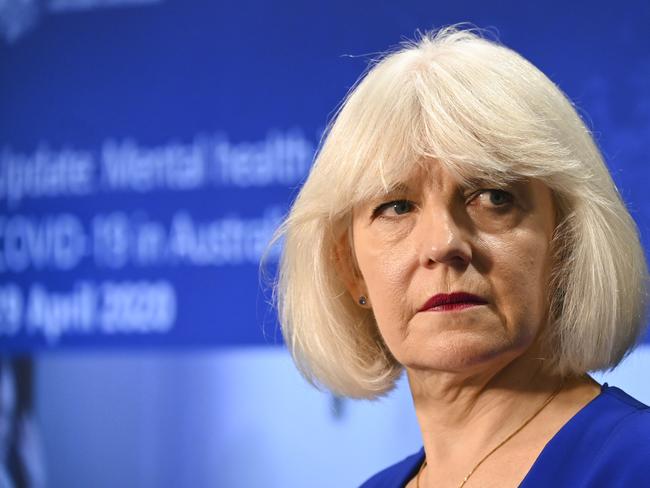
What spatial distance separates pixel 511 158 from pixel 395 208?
189 millimetres

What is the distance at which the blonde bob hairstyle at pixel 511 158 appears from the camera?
1457 mm

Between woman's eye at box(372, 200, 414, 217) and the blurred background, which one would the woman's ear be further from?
the blurred background

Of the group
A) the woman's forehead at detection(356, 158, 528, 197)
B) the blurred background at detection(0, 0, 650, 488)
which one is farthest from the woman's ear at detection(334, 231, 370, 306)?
the blurred background at detection(0, 0, 650, 488)

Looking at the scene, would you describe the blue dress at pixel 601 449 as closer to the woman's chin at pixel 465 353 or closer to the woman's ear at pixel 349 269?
the woman's chin at pixel 465 353

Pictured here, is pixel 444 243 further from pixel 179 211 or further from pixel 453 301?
pixel 179 211

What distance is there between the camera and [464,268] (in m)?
1.45

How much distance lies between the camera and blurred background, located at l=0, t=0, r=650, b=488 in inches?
119

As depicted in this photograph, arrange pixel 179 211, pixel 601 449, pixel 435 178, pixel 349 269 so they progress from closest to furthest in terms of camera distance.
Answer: pixel 601 449 → pixel 435 178 → pixel 349 269 → pixel 179 211

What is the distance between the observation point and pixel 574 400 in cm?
152

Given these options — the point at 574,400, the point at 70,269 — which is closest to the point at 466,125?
the point at 574,400

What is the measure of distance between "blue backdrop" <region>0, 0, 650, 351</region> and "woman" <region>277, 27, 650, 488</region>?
Answer: 4.72ft

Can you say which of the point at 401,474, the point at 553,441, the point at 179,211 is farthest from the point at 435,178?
the point at 179,211

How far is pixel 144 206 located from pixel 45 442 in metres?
0.87

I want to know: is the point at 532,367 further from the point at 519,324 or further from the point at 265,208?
the point at 265,208
